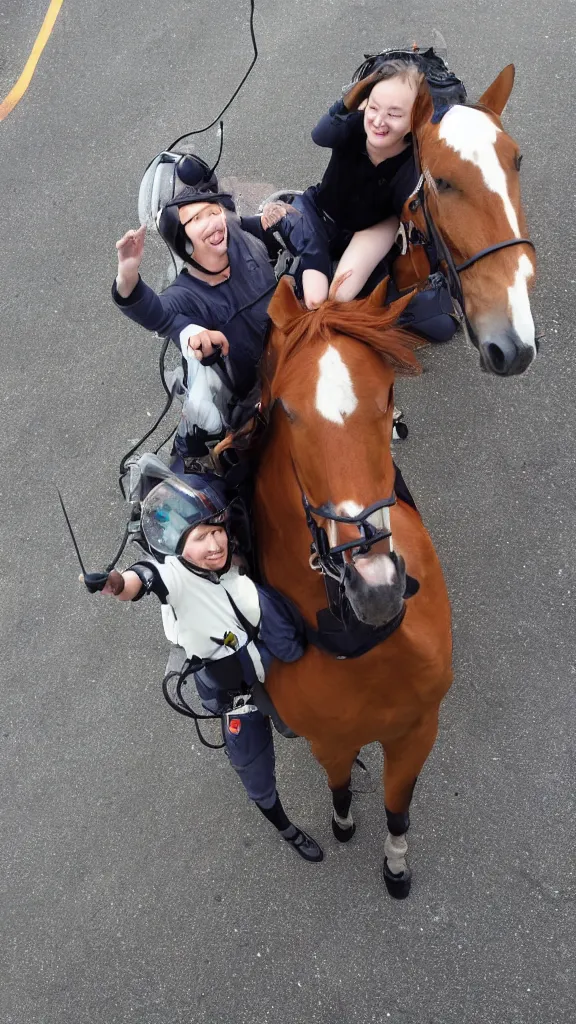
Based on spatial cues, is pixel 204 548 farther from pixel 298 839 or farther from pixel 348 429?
pixel 298 839

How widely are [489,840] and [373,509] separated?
224 centimetres

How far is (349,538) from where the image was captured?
1.80 m

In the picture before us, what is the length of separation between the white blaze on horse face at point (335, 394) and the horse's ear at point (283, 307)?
247 mm

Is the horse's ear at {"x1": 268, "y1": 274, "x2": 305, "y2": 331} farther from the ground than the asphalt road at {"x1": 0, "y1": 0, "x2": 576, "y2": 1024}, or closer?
farther from the ground

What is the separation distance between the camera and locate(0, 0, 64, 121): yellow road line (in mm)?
5867

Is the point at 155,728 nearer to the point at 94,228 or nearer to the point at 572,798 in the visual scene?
the point at 572,798

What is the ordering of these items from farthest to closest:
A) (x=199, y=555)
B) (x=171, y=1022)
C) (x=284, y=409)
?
(x=171, y=1022) → (x=199, y=555) → (x=284, y=409)

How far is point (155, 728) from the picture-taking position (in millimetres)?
3838

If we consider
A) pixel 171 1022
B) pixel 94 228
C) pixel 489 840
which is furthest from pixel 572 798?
pixel 94 228

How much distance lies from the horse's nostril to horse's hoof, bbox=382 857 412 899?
2259 millimetres

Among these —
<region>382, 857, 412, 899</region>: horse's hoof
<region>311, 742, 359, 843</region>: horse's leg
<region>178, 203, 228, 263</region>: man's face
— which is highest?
<region>178, 203, 228, 263</region>: man's face

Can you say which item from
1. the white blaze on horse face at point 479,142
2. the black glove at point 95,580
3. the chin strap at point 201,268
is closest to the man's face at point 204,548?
the black glove at point 95,580

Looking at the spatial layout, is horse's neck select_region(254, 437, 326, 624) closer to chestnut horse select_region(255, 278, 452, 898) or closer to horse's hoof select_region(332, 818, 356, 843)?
chestnut horse select_region(255, 278, 452, 898)

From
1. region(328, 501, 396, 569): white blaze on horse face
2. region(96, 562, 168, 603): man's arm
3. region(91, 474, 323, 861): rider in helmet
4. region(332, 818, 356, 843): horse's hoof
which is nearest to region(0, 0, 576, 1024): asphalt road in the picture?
region(332, 818, 356, 843): horse's hoof
